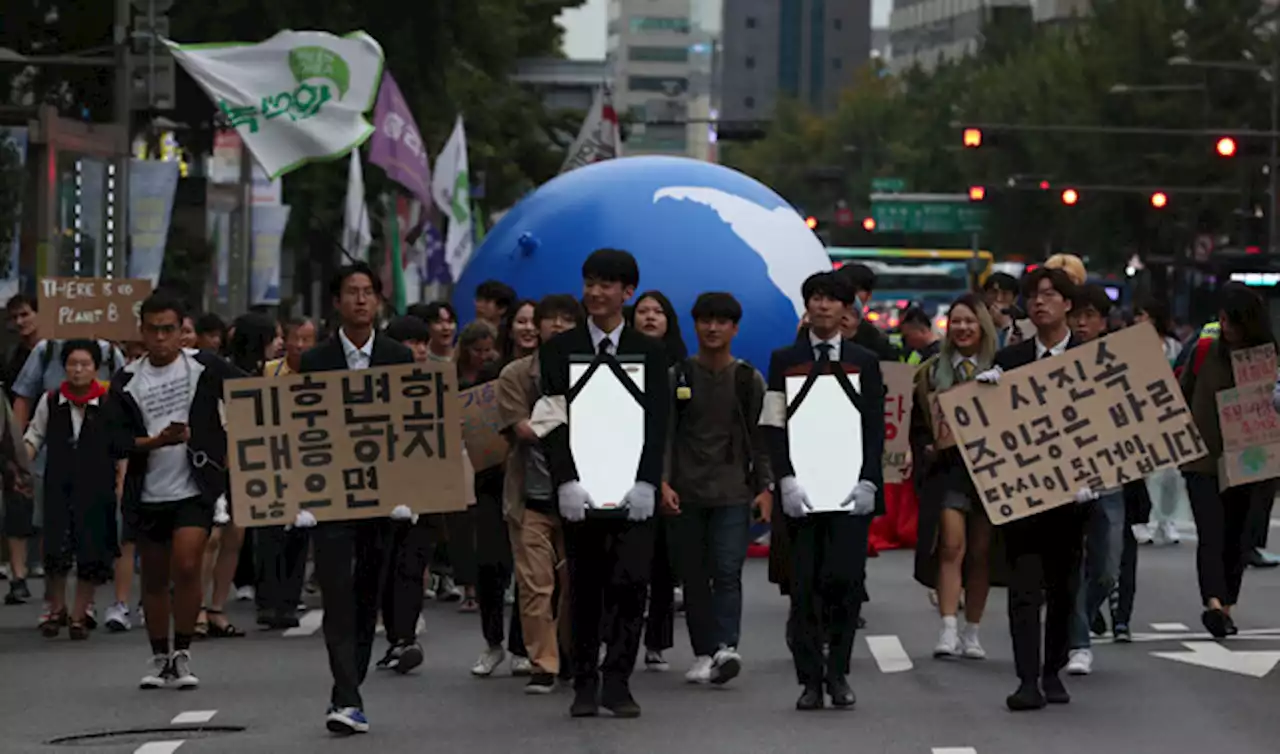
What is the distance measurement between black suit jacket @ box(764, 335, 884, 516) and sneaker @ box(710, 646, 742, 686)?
127 cm

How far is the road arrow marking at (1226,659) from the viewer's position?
43.2 ft

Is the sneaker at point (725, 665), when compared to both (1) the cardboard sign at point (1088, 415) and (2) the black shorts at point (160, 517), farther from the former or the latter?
(2) the black shorts at point (160, 517)

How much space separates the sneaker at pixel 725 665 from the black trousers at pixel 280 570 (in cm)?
364

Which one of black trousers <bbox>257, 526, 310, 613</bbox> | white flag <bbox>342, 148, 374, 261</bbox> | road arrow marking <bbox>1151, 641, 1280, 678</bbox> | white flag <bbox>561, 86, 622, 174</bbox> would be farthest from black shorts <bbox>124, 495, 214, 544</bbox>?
white flag <bbox>561, 86, 622, 174</bbox>

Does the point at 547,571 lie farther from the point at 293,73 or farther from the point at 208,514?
the point at 293,73

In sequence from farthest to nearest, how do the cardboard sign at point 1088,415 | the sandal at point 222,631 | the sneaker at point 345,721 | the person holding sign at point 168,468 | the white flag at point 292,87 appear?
the white flag at point 292,87 < the sandal at point 222,631 < the person holding sign at point 168,468 < the cardboard sign at point 1088,415 < the sneaker at point 345,721

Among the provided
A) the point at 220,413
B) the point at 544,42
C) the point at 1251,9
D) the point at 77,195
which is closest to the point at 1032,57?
the point at 1251,9

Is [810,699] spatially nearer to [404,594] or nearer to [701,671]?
[701,671]

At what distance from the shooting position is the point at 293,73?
1009 inches

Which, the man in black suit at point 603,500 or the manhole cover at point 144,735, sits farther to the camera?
the man in black suit at point 603,500

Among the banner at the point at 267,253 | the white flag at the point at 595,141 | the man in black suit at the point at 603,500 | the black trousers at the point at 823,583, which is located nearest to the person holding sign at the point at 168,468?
the man in black suit at the point at 603,500

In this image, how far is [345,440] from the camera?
11.6 meters

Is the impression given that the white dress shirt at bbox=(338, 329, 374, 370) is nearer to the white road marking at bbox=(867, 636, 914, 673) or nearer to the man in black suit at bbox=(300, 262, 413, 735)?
the man in black suit at bbox=(300, 262, 413, 735)

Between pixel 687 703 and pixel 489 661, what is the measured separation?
4.67 ft
